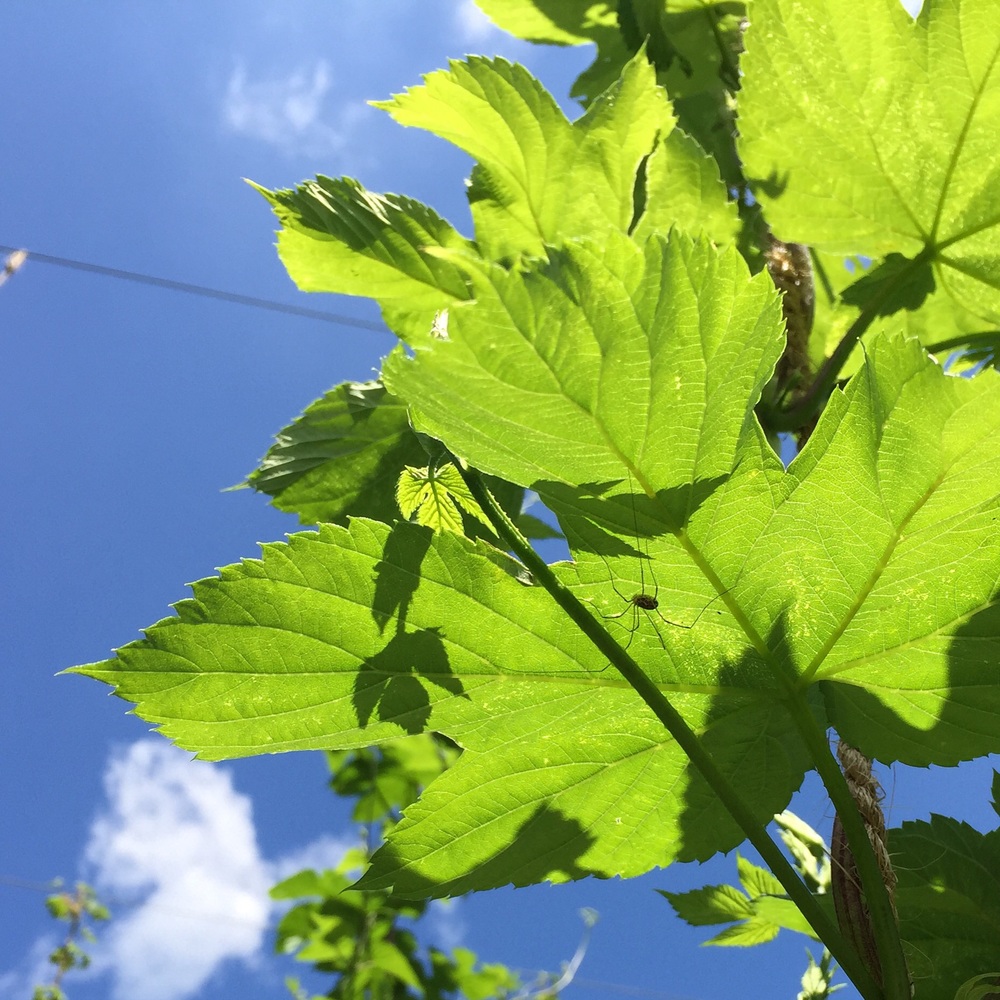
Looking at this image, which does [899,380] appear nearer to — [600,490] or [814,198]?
[600,490]

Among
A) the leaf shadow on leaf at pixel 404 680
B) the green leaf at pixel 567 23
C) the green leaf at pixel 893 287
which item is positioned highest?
the green leaf at pixel 567 23

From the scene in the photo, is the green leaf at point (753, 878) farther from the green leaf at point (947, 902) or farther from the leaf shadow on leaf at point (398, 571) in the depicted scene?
the leaf shadow on leaf at point (398, 571)

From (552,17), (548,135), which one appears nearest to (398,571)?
(548,135)

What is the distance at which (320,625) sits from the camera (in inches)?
16.3

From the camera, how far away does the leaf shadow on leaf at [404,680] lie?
0.42m

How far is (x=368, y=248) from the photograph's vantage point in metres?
0.61

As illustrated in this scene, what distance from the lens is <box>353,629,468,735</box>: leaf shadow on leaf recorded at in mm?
419

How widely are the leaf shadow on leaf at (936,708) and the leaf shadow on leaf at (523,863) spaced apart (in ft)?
0.48

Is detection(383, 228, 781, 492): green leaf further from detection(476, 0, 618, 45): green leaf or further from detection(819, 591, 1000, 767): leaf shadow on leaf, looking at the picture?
detection(476, 0, 618, 45): green leaf

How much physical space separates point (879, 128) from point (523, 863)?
50cm

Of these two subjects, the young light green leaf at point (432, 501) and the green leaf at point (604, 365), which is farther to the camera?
the young light green leaf at point (432, 501)

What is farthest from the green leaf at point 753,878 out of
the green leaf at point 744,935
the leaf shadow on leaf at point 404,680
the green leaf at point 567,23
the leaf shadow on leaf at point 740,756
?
the green leaf at point 567,23

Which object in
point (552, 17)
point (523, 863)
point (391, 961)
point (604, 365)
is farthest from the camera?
point (391, 961)

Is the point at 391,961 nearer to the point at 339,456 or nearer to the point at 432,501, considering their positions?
the point at 339,456
